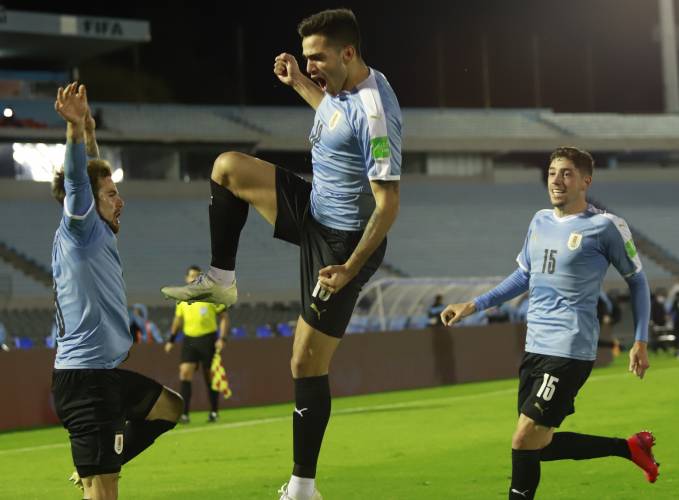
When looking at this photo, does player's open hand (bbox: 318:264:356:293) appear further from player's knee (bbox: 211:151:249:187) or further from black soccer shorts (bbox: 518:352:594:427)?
black soccer shorts (bbox: 518:352:594:427)

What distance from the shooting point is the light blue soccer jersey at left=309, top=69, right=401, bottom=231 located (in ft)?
19.1

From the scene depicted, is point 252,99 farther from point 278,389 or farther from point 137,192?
point 278,389

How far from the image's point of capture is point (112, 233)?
6836 mm

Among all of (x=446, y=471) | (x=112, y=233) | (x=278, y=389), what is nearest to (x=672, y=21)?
(x=278, y=389)

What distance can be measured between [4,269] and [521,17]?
5012cm

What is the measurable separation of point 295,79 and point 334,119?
0.87 m

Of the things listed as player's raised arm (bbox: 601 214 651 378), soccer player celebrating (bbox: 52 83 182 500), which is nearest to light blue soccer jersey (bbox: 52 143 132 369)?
soccer player celebrating (bbox: 52 83 182 500)

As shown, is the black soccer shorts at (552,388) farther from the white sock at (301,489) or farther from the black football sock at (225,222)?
the black football sock at (225,222)

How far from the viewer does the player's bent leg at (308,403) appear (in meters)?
6.26

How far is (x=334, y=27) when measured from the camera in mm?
5867

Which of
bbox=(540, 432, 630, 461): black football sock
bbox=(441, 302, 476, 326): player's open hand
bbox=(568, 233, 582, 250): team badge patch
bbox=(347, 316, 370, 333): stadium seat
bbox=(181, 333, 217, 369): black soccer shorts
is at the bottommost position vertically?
bbox=(347, 316, 370, 333): stadium seat

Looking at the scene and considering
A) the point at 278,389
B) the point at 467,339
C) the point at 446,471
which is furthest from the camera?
the point at 467,339

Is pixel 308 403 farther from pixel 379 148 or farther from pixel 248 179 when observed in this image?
pixel 379 148

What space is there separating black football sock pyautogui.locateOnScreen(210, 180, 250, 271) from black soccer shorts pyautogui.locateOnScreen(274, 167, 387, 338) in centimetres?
20
